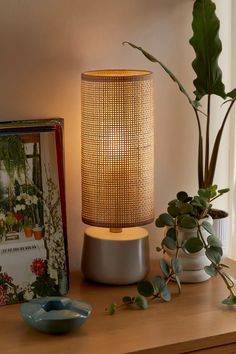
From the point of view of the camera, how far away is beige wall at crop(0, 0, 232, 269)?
1.70 m

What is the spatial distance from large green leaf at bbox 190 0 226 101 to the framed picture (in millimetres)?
362

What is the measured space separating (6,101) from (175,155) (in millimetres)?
471

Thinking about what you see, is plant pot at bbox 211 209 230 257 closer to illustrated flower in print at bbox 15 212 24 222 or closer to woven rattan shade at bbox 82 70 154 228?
woven rattan shade at bbox 82 70 154 228

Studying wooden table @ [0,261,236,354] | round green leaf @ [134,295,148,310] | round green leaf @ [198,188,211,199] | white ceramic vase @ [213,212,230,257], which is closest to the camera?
wooden table @ [0,261,236,354]

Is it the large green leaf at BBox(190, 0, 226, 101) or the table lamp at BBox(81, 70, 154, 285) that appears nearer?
the table lamp at BBox(81, 70, 154, 285)

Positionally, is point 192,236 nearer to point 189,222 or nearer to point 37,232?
point 189,222

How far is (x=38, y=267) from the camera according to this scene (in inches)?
64.1

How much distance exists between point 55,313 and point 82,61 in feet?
2.02

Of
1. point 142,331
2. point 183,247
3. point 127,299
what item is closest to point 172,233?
point 183,247

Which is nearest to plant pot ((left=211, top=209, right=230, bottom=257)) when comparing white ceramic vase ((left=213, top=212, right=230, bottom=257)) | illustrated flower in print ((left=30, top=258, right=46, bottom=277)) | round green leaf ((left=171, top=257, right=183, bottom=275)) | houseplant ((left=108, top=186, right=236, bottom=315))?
white ceramic vase ((left=213, top=212, right=230, bottom=257))

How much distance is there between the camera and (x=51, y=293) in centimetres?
164

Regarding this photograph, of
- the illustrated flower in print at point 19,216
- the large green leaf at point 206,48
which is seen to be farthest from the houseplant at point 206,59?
the illustrated flower in print at point 19,216

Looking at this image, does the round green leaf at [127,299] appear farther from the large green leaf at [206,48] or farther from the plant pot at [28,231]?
the large green leaf at [206,48]

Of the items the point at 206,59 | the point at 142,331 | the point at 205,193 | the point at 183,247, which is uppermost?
the point at 206,59
